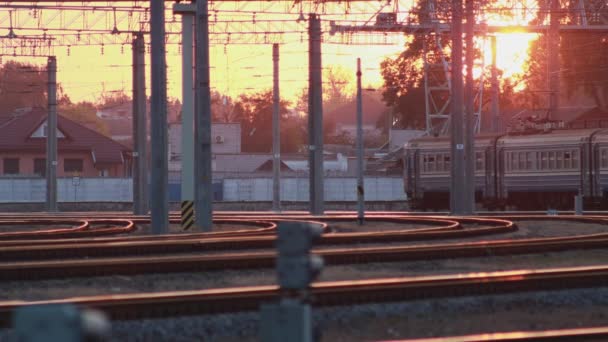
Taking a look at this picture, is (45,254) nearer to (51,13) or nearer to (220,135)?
(51,13)

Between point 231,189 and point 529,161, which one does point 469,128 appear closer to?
point 529,161

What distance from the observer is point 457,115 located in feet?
116

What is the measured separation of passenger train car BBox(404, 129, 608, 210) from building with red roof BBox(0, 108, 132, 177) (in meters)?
35.2

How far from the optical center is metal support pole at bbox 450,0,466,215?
3500 centimetres

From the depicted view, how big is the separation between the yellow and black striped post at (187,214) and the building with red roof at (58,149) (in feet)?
163

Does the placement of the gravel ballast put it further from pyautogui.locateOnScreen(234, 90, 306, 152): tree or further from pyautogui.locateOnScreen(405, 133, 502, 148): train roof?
pyautogui.locateOnScreen(234, 90, 306, 152): tree

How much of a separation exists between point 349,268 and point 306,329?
13056mm

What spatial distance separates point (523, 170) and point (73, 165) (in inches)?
1796

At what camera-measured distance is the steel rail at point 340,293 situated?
1144cm

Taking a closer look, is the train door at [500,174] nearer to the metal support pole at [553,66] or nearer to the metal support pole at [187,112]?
the metal support pole at [553,66]

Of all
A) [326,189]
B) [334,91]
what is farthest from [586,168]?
[334,91]

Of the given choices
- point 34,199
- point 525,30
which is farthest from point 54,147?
point 525,30

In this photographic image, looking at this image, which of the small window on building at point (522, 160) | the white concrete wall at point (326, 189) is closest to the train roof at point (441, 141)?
the small window on building at point (522, 160)

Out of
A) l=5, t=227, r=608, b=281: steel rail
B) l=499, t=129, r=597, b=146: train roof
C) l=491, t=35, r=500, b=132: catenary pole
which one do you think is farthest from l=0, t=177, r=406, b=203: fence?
l=5, t=227, r=608, b=281: steel rail
